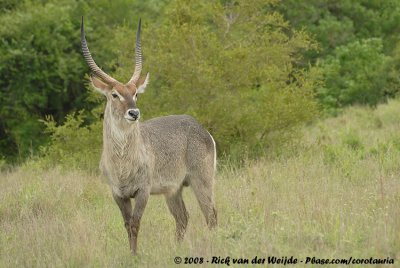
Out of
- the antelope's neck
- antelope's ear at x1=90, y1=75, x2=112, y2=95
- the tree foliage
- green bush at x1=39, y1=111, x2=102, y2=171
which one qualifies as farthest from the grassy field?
the tree foliage

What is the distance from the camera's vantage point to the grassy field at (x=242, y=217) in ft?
18.7

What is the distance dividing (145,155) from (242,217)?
1.17m

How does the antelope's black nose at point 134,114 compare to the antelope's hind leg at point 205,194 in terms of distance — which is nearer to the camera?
the antelope's black nose at point 134,114

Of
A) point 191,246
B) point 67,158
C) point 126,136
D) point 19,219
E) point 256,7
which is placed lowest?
point 67,158

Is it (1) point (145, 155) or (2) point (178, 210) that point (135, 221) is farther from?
(2) point (178, 210)

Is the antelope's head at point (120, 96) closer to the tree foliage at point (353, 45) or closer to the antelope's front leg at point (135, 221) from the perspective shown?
the antelope's front leg at point (135, 221)

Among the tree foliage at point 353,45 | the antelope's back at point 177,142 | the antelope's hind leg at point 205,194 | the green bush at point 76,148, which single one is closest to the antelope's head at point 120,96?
the antelope's back at point 177,142

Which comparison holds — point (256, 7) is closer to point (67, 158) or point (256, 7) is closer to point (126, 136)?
point (67, 158)

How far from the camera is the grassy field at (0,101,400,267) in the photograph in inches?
224

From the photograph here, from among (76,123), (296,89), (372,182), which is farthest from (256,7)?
(372,182)

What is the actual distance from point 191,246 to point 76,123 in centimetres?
796

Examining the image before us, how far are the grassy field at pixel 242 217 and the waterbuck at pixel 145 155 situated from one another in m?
0.31

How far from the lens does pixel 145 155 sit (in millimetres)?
6930

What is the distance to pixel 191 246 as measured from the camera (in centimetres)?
594
